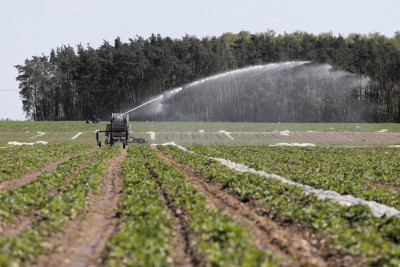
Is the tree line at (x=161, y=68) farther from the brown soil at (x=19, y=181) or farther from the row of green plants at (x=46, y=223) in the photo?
the row of green plants at (x=46, y=223)

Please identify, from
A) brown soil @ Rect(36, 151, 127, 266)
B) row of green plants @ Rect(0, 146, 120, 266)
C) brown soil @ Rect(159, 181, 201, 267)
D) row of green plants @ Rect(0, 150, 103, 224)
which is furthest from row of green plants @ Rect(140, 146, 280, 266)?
row of green plants @ Rect(0, 150, 103, 224)

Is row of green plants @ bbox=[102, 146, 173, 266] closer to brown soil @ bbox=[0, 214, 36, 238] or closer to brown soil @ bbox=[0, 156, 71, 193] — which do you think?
brown soil @ bbox=[0, 214, 36, 238]

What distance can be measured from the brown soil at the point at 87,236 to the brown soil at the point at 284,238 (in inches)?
124

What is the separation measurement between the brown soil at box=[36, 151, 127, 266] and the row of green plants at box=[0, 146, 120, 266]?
21 centimetres

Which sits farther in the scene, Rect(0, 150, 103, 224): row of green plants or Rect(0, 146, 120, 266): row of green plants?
Rect(0, 150, 103, 224): row of green plants

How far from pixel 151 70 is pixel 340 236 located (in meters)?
89.0

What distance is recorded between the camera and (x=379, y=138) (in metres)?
61.4

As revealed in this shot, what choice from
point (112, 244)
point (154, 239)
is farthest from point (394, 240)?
point (112, 244)

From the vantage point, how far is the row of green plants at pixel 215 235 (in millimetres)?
8211

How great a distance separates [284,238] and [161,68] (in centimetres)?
8657

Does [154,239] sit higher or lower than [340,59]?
lower

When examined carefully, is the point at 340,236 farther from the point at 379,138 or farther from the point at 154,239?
the point at 379,138

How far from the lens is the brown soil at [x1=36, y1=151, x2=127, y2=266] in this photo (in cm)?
923

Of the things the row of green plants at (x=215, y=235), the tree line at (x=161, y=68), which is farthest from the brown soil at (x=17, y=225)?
the tree line at (x=161, y=68)
